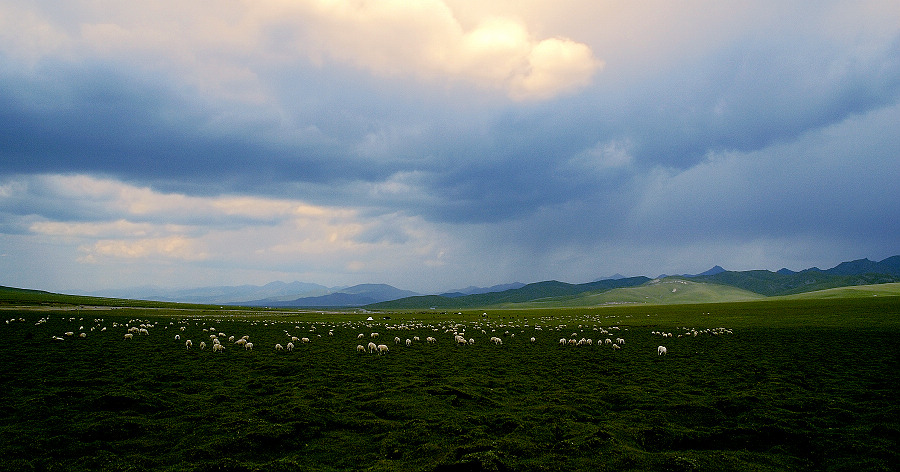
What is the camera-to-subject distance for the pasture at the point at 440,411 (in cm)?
1177

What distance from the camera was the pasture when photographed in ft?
38.6

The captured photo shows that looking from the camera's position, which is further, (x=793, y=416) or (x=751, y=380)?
(x=751, y=380)

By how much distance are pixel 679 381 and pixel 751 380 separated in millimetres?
4201

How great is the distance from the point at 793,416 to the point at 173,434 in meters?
22.5

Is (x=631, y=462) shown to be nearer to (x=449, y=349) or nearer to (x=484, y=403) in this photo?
(x=484, y=403)

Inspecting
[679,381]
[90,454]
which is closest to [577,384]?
[679,381]

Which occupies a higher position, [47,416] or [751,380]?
[47,416]

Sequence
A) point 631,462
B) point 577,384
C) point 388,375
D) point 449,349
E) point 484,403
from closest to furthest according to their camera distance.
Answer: point 631,462 → point 484,403 → point 577,384 → point 388,375 → point 449,349

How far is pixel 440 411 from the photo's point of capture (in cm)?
1652

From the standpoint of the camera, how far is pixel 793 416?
15602 millimetres

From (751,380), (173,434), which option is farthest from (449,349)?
(173,434)

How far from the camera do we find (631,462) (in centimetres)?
1134

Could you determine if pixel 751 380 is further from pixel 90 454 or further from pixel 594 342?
pixel 90 454

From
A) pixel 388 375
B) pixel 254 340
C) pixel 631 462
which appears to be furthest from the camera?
Result: pixel 254 340
